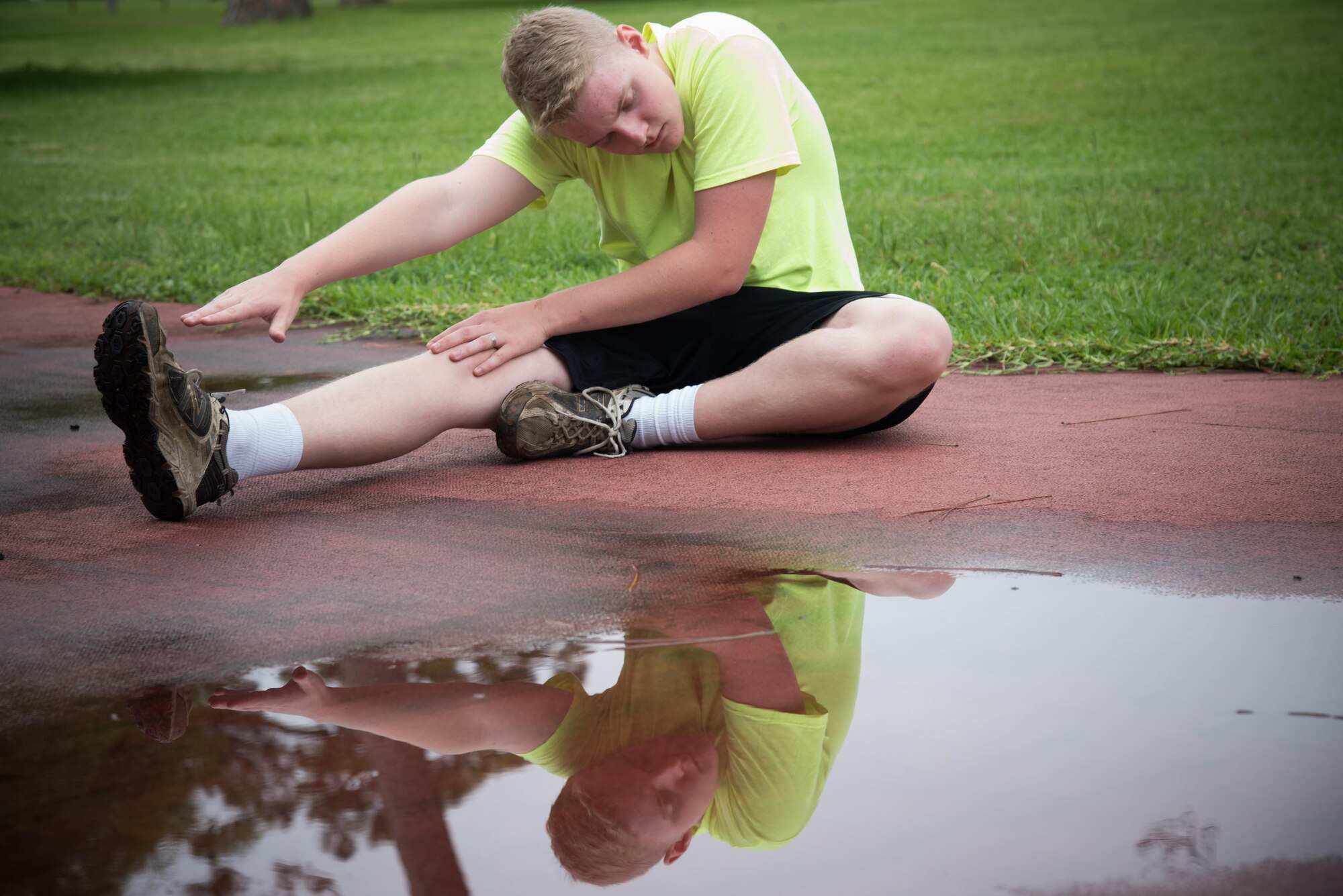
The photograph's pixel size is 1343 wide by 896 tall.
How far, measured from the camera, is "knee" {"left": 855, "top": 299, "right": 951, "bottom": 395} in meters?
2.94

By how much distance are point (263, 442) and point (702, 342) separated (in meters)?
1.08

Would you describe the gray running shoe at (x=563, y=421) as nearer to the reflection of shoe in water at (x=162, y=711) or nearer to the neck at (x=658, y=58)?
the neck at (x=658, y=58)

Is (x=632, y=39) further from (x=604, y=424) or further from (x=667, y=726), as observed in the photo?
(x=667, y=726)

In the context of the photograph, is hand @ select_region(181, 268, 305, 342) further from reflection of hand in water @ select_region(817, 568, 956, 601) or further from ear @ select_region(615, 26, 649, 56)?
reflection of hand in water @ select_region(817, 568, 956, 601)

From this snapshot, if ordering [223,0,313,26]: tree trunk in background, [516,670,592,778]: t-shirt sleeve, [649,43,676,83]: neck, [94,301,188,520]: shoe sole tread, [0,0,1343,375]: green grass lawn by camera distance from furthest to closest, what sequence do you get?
[223,0,313,26]: tree trunk in background
[0,0,1343,375]: green grass lawn
[649,43,676,83]: neck
[94,301,188,520]: shoe sole tread
[516,670,592,778]: t-shirt sleeve

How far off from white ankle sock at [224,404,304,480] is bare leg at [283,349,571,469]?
0.02m

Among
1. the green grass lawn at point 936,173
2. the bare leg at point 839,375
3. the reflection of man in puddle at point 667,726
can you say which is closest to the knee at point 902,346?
the bare leg at point 839,375

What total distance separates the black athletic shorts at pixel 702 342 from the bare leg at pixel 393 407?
0.23m

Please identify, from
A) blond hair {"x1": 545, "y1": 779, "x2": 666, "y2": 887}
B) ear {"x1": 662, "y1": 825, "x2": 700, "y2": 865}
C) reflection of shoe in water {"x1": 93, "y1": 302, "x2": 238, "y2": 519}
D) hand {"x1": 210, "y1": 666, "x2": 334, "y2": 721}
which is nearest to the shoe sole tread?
reflection of shoe in water {"x1": 93, "y1": 302, "x2": 238, "y2": 519}

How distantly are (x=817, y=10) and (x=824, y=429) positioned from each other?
2382 centimetres

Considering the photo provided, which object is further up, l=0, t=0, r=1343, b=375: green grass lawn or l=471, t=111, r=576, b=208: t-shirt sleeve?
l=471, t=111, r=576, b=208: t-shirt sleeve

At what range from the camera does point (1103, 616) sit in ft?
6.69

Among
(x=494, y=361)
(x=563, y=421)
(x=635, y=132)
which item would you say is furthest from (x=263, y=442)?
(x=635, y=132)

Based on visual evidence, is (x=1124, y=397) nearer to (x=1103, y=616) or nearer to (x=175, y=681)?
(x=1103, y=616)
